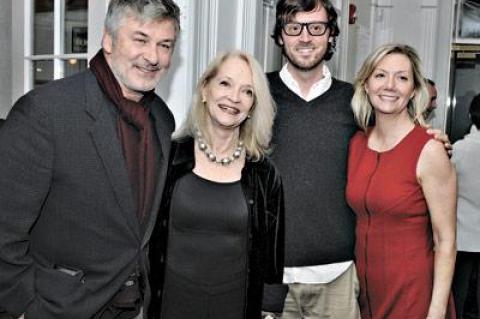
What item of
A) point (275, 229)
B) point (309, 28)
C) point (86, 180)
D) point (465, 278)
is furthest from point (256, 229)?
point (465, 278)

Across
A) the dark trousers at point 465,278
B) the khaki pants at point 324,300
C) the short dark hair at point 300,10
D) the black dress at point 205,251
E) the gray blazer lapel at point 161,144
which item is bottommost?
the dark trousers at point 465,278

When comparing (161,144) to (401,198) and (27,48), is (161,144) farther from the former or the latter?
(27,48)

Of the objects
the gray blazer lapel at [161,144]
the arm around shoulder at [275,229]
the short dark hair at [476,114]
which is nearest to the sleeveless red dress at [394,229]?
the arm around shoulder at [275,229]

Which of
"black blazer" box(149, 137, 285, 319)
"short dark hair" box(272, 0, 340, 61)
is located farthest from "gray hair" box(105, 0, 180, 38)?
"short dark hair" box(272, 0, 340, 61)

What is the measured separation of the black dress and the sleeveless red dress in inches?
17.1

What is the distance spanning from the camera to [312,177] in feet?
6.64

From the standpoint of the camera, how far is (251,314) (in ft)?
6.43

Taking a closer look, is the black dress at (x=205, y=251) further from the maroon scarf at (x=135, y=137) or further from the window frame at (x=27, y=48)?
the window frame at (x=27, y=48)

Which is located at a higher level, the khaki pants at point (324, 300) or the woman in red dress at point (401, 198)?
the woman in red dress at point (401, 198)

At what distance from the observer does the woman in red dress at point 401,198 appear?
77.2 inches

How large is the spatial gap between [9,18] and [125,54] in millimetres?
1612

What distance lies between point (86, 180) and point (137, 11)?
0.48 meters

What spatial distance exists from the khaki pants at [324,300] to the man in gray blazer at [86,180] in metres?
0.61

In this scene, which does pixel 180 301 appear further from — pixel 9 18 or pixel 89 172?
pixel 9 18
